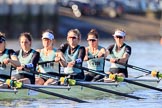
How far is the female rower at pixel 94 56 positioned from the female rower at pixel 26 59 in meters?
1.61

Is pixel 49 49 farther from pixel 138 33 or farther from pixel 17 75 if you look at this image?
pixel 138 33

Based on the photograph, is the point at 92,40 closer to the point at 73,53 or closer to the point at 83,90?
the point at 73,53

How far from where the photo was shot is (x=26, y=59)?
16203mm

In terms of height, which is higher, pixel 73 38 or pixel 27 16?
pixel 27 16

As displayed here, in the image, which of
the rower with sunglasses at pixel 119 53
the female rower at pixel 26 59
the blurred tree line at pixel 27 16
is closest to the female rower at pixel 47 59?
the female rower at pixel 26 59

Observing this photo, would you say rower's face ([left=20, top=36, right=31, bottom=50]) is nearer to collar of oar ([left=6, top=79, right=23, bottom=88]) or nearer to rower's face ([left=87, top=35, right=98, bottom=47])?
collar of oar ([left=6, top=79, right=23, bottom=88])

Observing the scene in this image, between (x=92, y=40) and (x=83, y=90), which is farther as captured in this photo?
(x=92, y=40)

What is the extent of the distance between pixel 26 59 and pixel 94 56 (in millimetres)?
1943

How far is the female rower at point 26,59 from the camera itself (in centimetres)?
1580

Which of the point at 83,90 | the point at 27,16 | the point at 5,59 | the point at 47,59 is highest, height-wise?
the point at 27,16

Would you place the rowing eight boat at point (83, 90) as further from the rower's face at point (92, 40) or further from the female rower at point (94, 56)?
the rower's face at point (92, 40)

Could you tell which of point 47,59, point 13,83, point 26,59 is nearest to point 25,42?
point 26,59

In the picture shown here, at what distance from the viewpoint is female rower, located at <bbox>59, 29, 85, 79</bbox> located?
16.7m

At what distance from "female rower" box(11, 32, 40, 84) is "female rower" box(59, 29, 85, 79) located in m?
0.90
